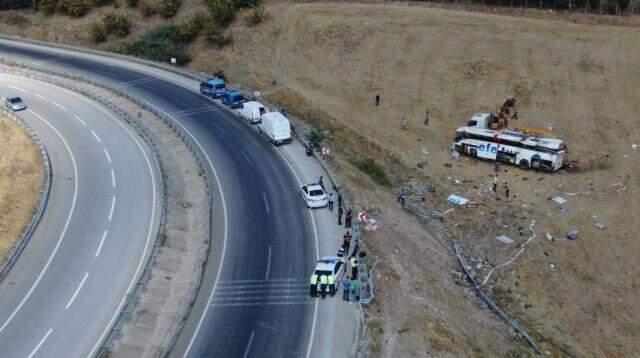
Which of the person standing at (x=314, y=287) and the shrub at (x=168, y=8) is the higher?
the shrub at (x=168, y=8)

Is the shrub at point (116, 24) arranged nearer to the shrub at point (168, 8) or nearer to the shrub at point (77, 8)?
the shrub at point (168, 8)

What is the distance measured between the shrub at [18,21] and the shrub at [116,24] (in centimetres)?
1288

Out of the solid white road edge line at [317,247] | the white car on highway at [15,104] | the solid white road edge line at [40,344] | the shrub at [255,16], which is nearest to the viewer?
the solid white road edge line at [40,344]

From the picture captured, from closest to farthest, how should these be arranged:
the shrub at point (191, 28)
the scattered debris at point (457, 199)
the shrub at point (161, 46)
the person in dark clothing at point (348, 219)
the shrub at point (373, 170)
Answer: the person in dark clothing at point (348, 219), the scattered debris at point (457, 199), the shrub at point (373, 170), the shrub at point (161, 46), the shrub at point (191, 28)

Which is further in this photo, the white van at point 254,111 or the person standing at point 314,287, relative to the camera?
the white van at point 254,111

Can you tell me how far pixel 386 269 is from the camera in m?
36.6

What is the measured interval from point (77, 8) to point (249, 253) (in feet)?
218

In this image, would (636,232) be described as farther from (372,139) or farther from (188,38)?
(188,38)

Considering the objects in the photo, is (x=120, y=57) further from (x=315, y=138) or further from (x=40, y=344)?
(x=40, y=344)

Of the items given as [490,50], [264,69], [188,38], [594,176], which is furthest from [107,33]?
[594,176]

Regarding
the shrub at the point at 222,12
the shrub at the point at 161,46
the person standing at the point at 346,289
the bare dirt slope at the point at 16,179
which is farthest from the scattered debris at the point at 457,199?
the shrub at the point at 222,12

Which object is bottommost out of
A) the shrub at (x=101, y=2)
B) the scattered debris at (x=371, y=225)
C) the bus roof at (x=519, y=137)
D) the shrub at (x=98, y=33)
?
the scattered debris at (x=371, y=225)

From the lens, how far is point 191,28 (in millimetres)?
82500

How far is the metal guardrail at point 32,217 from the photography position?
36844 mm
